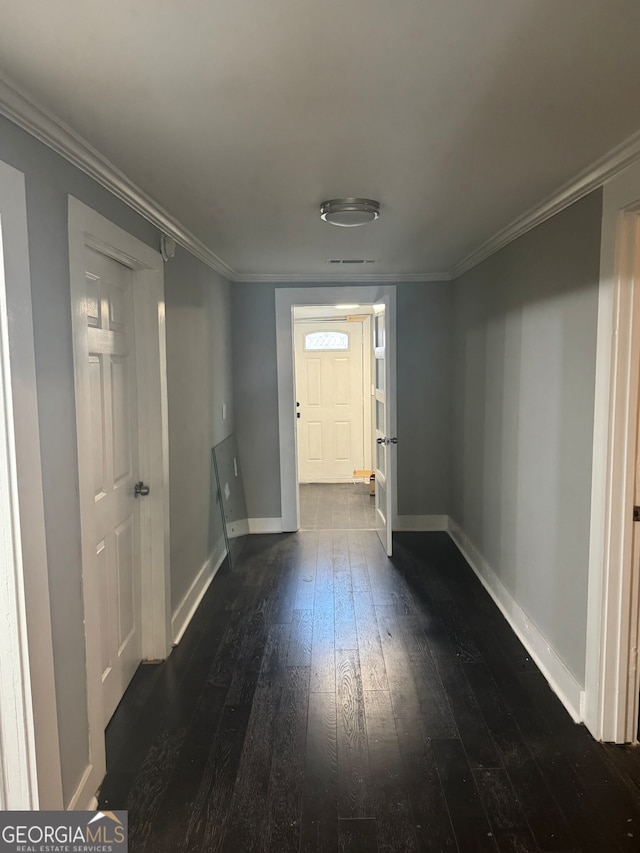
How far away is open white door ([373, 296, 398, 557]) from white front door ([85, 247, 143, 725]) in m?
2.09

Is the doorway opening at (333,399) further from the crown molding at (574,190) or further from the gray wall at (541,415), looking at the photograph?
the crown molding at (574,190)

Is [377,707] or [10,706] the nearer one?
[10,706]

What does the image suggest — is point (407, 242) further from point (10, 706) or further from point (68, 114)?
point (10, 706)

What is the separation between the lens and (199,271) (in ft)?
11.7

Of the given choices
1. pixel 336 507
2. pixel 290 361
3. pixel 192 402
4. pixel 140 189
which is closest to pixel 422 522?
pixel 336 507

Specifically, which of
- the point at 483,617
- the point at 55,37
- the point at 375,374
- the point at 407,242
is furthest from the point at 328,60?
the point at 375,374

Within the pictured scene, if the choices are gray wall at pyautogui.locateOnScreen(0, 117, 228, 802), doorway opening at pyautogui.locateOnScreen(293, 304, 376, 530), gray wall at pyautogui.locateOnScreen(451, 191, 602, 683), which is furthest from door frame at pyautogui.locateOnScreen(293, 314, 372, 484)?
gray wall at pyautogui.locateOnScreen(0, 117, 228, 802)

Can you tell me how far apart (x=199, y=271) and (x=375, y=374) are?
2.01 meters

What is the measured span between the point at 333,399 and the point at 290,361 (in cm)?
234

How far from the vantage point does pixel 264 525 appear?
16.2 ft

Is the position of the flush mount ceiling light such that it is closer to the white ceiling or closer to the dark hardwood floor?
the white ceiling

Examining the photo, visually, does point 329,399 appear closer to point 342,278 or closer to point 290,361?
point 290,361

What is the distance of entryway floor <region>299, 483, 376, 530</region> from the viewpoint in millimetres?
5223

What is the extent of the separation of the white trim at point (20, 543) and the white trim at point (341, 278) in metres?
3.18
